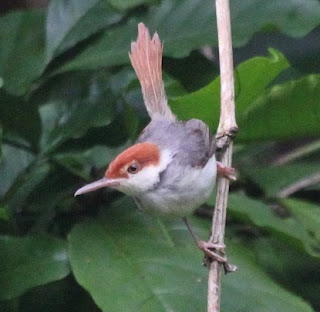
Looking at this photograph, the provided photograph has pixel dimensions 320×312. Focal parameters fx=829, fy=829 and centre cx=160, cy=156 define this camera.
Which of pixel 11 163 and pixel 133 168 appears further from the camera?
pixel 11 163

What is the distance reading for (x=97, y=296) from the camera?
5.38 ft

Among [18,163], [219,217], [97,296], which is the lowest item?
[97,296]

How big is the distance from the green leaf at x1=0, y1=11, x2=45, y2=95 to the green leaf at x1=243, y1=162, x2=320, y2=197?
2.29 ft

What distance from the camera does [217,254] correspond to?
165cm

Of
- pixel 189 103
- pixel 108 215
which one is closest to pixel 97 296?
pixel 108 215

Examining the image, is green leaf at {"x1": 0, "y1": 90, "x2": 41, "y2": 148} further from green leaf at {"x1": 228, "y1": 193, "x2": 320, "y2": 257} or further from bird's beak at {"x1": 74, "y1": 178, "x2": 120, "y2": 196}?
green leaf at {"x1": 228, "y1": 193, "x2": 320, "y2": 257}

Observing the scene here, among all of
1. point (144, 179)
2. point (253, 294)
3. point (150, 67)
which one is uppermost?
point (150, 67)

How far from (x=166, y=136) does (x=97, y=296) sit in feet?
1.53

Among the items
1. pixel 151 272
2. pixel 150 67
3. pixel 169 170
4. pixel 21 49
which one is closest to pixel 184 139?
pixel 169 170

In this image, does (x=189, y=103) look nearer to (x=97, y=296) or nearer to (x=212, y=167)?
(x=212, y=167)

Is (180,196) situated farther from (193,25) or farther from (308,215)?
(193,25)

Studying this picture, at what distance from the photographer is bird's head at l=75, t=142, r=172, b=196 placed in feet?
5.69

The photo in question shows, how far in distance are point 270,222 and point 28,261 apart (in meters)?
0.56

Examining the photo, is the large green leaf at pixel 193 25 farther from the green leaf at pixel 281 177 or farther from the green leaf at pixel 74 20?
the green leaf at pixel 281 177
